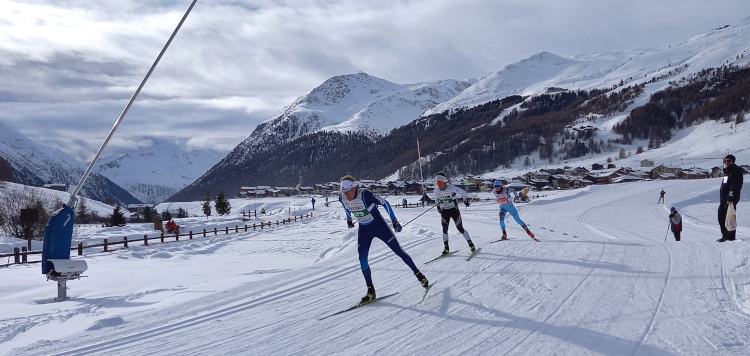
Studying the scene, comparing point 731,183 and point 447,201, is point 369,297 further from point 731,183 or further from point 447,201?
point 731,183

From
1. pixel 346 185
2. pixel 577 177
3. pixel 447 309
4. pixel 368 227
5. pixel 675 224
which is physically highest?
pixel 577 177

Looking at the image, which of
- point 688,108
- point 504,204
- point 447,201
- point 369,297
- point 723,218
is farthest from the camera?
point 688,108

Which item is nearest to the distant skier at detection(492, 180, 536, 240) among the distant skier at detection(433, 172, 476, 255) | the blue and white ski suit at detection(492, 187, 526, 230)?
the blue and white ski suit at detection(492, 187, 526, 230)

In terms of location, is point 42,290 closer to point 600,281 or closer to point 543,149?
point 600,281

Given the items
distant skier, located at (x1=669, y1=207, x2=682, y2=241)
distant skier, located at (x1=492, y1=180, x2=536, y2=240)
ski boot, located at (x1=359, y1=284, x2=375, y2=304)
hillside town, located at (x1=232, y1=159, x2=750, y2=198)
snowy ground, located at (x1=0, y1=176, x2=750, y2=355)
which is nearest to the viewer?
snowy ground, located at (x1=0, y1=176, x2=750, y2=355)

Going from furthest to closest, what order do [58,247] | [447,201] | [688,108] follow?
1. [688,108]
2. [447,201]
3. [58,247]

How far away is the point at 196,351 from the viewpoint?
5.46m

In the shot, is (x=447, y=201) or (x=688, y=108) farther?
(x=688, y=108)

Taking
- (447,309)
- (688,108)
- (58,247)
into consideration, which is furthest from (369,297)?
(688,108)

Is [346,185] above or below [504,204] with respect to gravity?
above

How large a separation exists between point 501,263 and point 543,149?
158918 millimetres

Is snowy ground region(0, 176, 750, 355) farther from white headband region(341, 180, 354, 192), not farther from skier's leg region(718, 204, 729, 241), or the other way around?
white headband region(341, 180, 354, 192)

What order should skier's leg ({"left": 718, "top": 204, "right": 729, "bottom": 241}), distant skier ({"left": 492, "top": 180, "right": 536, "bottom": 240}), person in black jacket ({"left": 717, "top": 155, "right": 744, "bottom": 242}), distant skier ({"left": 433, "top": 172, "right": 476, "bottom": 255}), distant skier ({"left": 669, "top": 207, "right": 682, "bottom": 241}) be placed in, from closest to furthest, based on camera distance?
person in black jacket ({"left": 717, "top": 155, "right": 744, "bottom": 242}) < skier's leg ({"left": 718, "top": 204, "right": 729, "bottom": 241}) < distant skier ({"left": 433, "top": 172, "right": 476, "bottom": 255}) < distant skier ({"left": 492, "top": 180, "right": 536, "bottom": 240}) < distant skier ({"left": 669, "top": 207, "right": 682, "bottom": 241})

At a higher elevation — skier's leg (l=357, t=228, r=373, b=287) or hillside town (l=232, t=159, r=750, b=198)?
hillside town (l=232, t=159, r=750, b=198)
